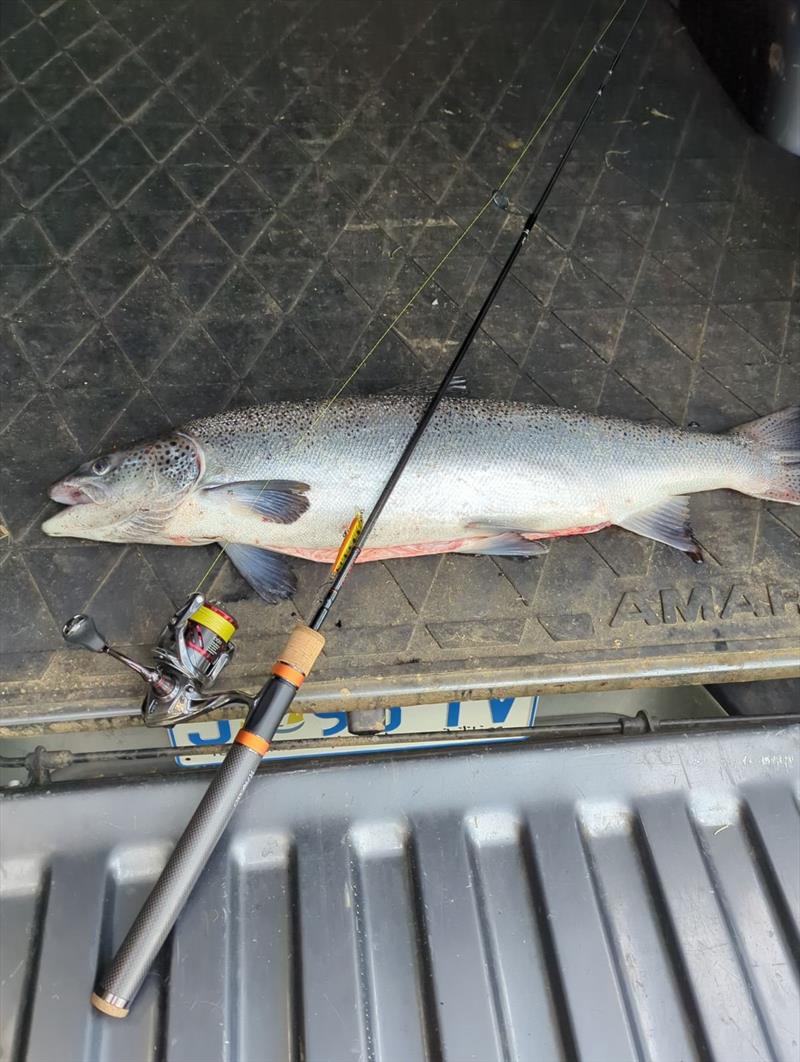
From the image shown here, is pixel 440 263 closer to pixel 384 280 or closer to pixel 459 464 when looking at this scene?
pixel 384 280

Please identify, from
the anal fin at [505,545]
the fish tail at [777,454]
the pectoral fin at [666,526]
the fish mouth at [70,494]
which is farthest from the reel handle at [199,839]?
the fish tail at [777,454]

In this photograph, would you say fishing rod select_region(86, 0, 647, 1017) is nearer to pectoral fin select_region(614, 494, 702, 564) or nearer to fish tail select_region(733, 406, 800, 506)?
pectoral fin select_region(614, 494, 702, 564)

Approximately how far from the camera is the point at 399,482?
76.0 inches

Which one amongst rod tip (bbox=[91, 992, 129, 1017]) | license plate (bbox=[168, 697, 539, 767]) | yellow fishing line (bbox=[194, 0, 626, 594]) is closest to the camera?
rod tip (bbox=[91, 992, 129, 1017])

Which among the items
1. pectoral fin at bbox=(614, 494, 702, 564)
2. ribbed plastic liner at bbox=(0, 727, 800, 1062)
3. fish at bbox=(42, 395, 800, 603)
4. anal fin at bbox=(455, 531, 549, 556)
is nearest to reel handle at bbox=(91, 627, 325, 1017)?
ribbed plastic liner at bbox=(0, 727, 800, 1062)

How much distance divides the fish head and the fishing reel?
0.31m

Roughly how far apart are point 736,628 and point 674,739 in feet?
1.20

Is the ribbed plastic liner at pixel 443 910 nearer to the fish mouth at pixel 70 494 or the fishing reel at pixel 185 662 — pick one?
the fishing reel at pixel 185 662

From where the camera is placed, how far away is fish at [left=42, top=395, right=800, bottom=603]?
6.35 feet

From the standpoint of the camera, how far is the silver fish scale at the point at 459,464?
76.2 inches

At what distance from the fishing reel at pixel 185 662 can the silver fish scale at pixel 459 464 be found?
0.96ft

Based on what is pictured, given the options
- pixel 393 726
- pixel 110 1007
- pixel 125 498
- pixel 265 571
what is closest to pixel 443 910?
pixel 393 726

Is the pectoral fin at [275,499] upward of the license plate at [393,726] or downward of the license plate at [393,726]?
upward

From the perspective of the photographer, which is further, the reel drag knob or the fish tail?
the fish tail
